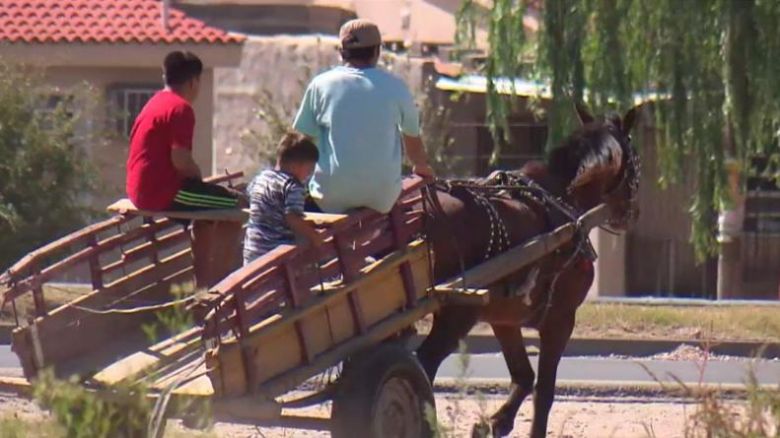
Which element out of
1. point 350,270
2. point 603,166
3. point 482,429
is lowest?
point 482,429

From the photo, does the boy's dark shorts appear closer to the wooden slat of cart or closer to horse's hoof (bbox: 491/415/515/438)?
the wooden slat of cart

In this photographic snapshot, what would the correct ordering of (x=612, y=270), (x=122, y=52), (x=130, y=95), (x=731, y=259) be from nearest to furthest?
(x=731, y=259) < (x=612, y=270) < (x=122, y=52) < (x=130, y=95)

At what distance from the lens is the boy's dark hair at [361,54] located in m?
8.50

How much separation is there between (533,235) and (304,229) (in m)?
2.27

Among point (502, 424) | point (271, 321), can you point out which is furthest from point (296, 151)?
point (502, 424)

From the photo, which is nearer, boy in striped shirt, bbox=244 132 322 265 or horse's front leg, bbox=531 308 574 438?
boy in striped shirt, bbox=244 132 322 265

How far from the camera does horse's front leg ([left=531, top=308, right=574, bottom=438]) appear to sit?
998cm

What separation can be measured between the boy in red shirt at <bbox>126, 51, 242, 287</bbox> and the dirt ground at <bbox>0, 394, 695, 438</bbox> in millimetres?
1364

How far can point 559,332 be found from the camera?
10.1 meters

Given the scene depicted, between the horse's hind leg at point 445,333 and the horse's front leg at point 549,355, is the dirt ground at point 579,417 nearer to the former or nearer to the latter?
the horse's front leg at point 549,355

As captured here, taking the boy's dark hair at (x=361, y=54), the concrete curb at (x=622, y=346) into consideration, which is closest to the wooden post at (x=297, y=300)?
the boy's dark hair at (x=361, y=54)

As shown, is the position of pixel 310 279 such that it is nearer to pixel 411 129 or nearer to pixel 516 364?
pixel 411 129

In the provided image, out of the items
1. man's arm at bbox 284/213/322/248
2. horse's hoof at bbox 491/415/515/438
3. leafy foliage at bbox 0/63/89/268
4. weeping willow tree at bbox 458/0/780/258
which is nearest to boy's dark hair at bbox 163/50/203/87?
man's arm at bbox 284/213/322/248

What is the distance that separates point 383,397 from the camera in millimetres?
8055
